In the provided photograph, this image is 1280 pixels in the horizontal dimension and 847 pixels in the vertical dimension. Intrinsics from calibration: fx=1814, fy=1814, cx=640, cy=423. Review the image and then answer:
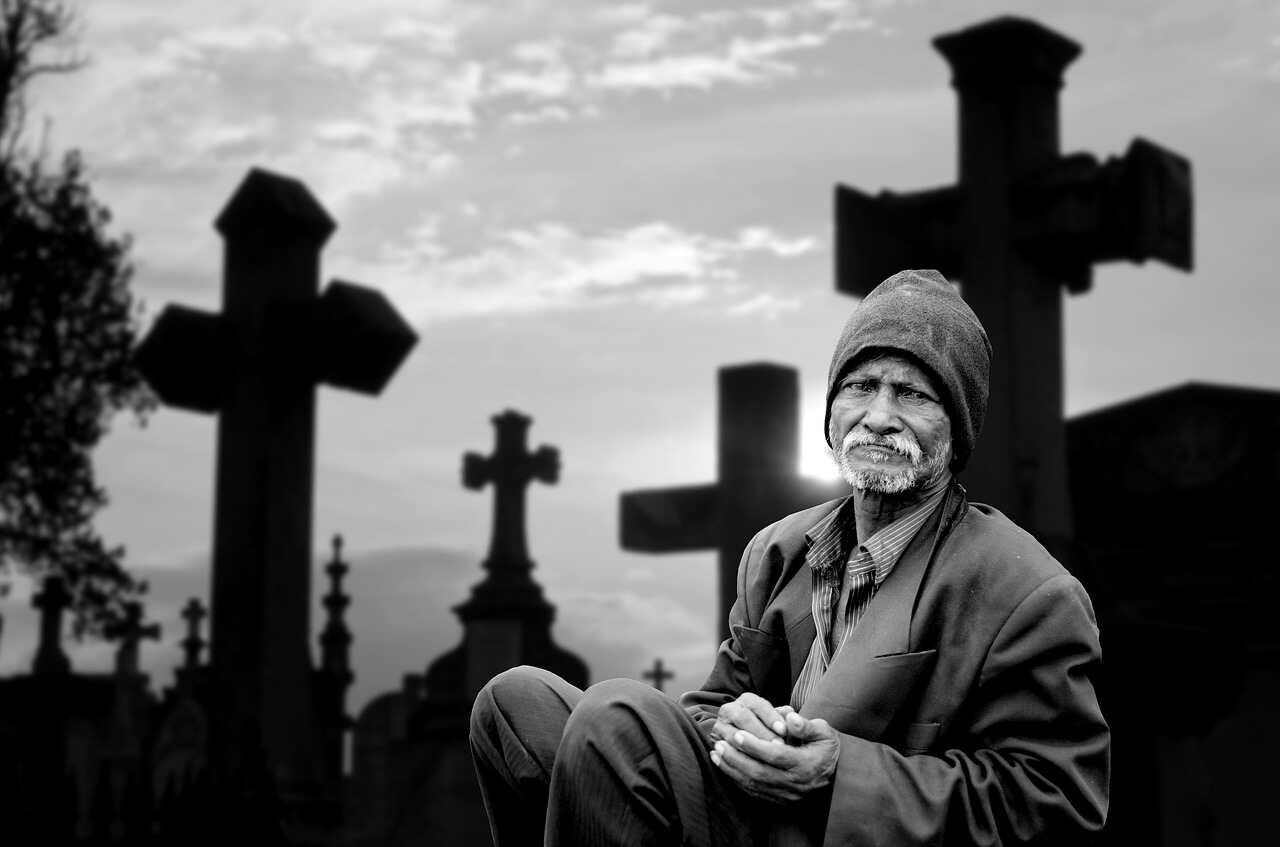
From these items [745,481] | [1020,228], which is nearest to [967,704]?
[1020,228]

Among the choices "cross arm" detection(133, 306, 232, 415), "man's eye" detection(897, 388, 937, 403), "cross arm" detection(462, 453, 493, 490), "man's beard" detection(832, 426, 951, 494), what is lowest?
"man's beard" detection(832, 426, 951, 494)

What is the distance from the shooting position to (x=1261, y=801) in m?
9.13

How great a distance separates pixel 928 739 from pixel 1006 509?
5.26 m

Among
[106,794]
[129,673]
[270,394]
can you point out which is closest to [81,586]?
[129,673]

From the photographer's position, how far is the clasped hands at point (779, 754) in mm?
2936

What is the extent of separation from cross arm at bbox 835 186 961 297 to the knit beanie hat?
5.28 meters

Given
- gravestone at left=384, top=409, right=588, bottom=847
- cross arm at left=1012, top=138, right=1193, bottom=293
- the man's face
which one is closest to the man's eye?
the man's face

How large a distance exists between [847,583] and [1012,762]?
451 millimetres

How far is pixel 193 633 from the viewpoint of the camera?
58.6 feet

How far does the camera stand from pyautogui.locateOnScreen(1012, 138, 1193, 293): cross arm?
799 cm

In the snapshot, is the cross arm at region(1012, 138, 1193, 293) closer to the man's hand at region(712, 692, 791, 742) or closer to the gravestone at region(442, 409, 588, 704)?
the gravestone at region(442, 409, 588, 704)

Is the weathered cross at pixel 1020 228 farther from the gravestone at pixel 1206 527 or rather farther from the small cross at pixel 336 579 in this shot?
the small cross at pixel 336 579

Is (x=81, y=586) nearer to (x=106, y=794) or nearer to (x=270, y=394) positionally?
(x=106, y=794)

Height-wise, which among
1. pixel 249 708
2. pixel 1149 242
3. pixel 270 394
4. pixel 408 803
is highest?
pixel 1149 242
